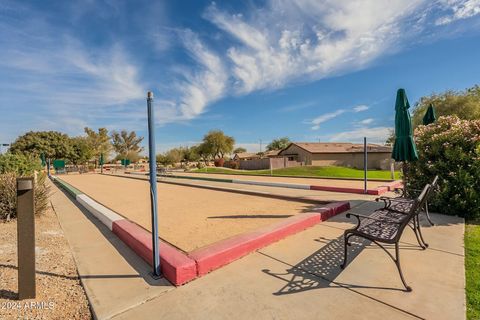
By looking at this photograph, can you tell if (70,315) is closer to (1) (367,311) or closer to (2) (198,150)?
(1) (367,311)

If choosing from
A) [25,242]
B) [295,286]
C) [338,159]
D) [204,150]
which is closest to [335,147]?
[338,159]

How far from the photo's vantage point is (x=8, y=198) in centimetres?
577

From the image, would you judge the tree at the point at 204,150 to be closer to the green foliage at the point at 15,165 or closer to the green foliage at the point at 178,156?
the green foliage at the point at 178,156

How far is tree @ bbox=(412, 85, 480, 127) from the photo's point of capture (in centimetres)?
2566

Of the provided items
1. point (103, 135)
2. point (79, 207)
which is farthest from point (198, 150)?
point (79, 207)

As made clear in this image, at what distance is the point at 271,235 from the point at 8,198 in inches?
250

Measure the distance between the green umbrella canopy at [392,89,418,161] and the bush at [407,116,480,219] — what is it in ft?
2.31

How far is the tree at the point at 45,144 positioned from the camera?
4100cm

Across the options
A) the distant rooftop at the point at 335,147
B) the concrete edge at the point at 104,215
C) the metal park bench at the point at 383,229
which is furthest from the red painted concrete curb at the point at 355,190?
the distant rooftop at the point at 335,147

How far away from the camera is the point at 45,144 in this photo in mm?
41938

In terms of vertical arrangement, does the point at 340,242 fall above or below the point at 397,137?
below

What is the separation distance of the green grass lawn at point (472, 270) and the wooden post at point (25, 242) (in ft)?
14.0

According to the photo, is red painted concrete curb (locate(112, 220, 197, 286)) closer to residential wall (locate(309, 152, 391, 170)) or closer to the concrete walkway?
the concrete walkway

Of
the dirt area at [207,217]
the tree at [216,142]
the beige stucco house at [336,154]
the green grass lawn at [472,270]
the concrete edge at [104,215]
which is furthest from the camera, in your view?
the tree at [216,142]
